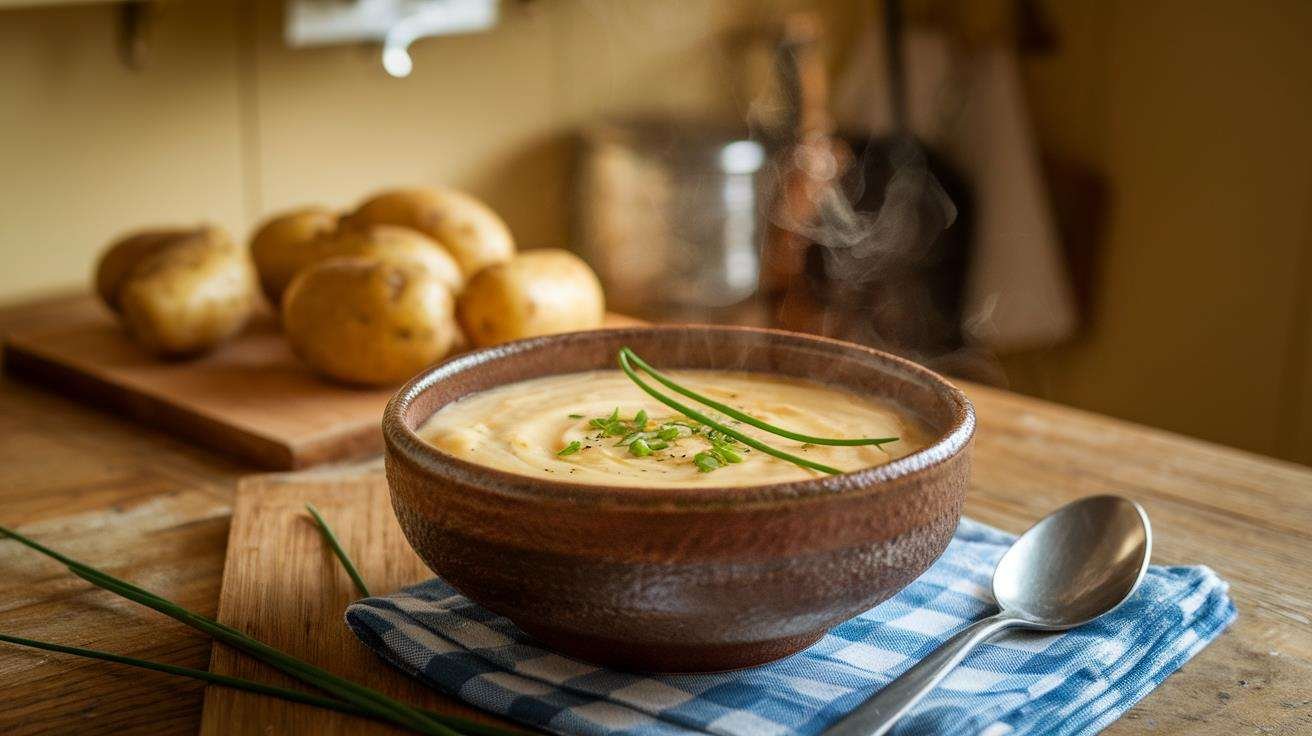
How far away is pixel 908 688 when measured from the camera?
2.16ft

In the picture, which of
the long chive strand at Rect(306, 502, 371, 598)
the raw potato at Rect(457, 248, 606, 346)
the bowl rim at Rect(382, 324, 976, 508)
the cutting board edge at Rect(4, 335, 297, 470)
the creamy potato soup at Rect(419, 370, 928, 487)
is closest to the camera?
the bowl rim at Rect(382, 324, 976, 508)

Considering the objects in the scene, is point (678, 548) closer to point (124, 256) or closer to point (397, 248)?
point (397, 248)

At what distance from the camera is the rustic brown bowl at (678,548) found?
608 millimetres

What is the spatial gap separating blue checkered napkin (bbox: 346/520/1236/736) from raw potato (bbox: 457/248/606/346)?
0.52m

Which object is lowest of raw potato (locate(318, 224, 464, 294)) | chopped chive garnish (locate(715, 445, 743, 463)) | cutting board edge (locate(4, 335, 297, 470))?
cutting board edge (locate(4, 335, 297, 470))

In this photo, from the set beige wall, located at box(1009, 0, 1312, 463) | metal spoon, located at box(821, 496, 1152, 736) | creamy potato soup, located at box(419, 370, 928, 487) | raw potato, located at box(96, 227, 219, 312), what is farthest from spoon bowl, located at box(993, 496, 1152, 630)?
beige wall, located at box(1009, 0, 1312, 463)

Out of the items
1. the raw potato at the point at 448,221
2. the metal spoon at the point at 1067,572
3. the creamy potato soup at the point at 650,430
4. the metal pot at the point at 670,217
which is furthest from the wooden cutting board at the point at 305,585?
the metal pot at the point at 670,217

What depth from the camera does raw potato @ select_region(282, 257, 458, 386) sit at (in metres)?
1.25

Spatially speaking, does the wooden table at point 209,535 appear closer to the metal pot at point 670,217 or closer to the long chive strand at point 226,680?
the long chive strand at point 226,680

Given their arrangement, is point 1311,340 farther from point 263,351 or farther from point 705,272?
point 263,351

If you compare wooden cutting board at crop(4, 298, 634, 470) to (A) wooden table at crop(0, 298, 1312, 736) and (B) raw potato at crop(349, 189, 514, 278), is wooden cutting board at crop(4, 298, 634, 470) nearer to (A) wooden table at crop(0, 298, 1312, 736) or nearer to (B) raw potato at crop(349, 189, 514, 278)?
(A) wooden table at crop(0, 298, 1312, 736)

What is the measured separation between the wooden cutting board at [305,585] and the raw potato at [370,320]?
0.52 ft

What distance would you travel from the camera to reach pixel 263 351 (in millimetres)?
1427

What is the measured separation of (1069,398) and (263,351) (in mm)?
2011
